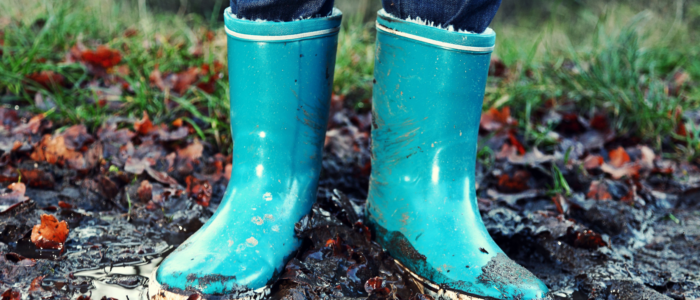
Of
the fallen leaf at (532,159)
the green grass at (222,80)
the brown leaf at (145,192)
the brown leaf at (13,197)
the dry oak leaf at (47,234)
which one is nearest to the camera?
the dry oak leaf at (47,234)

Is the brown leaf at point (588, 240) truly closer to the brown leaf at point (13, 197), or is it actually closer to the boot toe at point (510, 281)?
the boot toe at point (510, 281)

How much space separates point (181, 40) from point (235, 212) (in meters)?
1.80

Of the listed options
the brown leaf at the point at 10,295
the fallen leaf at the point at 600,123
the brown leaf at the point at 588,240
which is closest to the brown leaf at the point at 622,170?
the fallen leaf at the point at 600,123

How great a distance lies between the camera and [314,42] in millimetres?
1052

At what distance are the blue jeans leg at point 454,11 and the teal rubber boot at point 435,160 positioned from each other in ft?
0.08

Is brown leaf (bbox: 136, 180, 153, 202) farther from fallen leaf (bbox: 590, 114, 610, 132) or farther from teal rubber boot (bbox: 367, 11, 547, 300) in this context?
fallen leaf (bbox: 590, 114, 610, 132)

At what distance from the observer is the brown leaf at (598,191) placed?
1625 millimetres

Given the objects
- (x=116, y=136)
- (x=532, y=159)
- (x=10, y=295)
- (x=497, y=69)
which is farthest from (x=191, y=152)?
(x=497, y=69)

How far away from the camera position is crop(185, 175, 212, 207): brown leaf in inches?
55.9

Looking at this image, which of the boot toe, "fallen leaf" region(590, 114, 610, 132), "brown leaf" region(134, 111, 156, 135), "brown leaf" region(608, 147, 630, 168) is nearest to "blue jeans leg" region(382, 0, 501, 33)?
the boot toe

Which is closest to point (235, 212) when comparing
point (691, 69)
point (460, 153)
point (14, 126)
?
point (460, 153)

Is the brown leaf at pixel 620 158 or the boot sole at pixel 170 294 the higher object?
the boot sole at pixel 170 294

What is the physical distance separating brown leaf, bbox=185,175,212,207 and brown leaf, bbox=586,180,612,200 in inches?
48.4

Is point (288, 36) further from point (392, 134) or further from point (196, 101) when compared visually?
point (196, 101)
